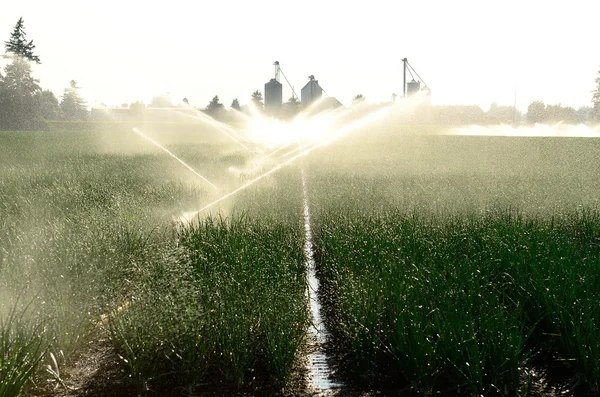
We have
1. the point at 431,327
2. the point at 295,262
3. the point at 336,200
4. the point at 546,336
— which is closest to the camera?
the point at 431,327

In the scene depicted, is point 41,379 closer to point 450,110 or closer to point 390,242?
point 390,242

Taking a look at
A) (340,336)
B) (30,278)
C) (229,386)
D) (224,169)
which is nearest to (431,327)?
(340,336)

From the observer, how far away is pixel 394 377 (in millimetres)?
4484

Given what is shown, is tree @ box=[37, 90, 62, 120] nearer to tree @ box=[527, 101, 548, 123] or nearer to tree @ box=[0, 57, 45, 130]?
tree @ box=[0, 57, 45, 130]

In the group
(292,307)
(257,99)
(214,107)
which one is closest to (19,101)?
(214,107)

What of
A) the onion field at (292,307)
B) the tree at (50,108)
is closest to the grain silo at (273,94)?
the tree at (50,108)

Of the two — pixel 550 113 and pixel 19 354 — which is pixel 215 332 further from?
pixel 550 113

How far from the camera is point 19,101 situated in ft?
201

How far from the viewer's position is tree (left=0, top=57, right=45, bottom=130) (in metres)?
60.8

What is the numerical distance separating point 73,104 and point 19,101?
32050 millimetres

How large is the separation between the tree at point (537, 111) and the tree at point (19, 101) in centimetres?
4691

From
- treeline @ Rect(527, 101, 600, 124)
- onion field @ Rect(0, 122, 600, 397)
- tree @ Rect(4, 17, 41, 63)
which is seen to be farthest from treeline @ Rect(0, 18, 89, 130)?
onion field @ Rect(0, 122, 600, 397)

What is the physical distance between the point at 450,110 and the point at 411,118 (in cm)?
891

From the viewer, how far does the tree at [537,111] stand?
68.6m
